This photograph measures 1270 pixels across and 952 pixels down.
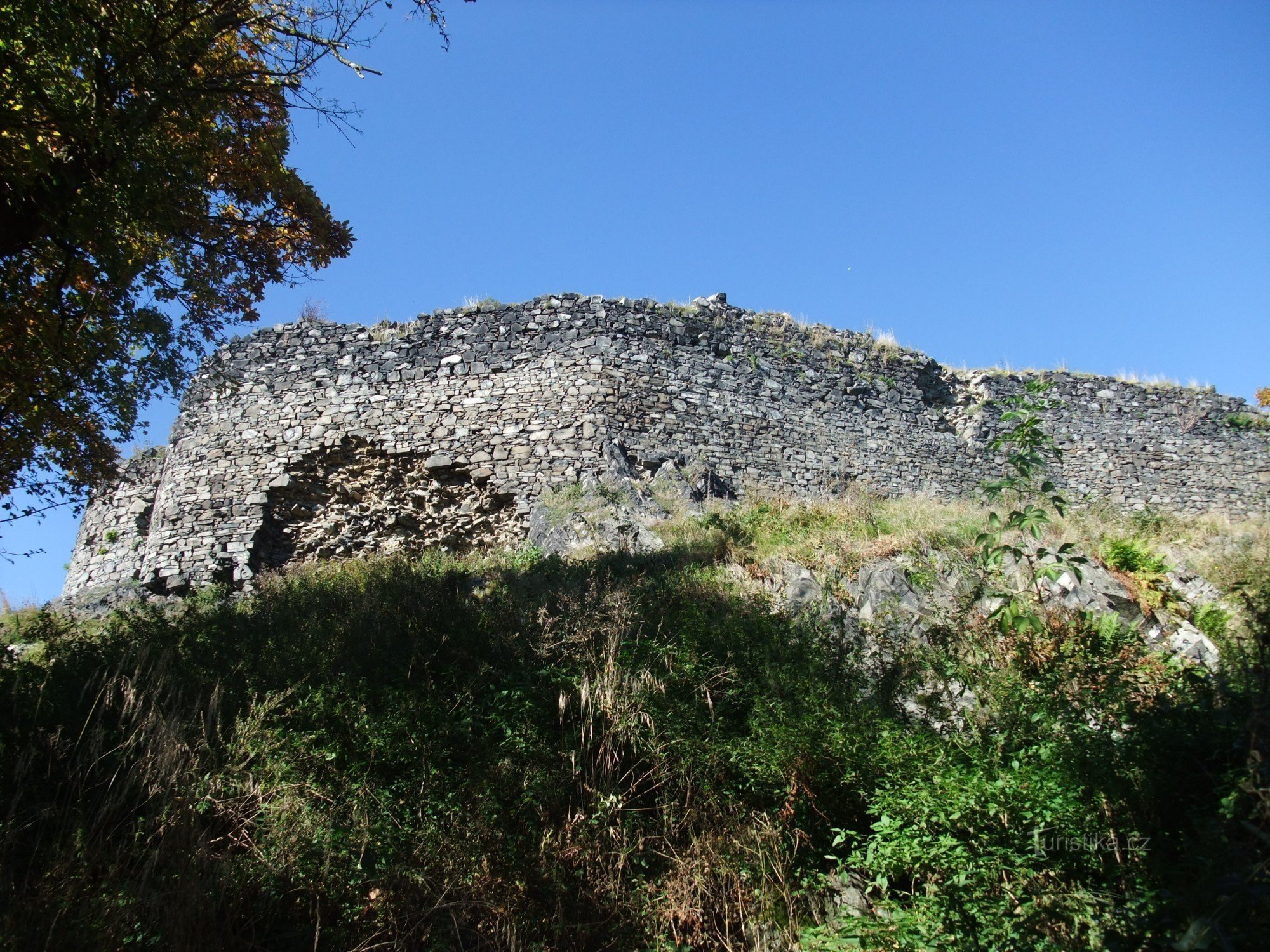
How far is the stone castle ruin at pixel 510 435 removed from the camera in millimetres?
12086

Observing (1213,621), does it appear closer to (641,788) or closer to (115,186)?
(641,788)

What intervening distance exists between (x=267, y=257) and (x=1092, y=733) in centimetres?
824

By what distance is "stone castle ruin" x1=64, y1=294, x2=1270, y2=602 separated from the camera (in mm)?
12086

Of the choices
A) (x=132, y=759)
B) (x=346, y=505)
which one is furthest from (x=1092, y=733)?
(x=346, y=505)

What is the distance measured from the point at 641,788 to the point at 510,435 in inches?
337

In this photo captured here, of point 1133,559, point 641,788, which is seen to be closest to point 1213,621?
point 1133,559

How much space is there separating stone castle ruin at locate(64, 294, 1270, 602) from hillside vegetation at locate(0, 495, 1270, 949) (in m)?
5.96

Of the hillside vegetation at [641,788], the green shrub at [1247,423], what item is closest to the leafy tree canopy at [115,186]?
the hillside vegetation at [641,788]

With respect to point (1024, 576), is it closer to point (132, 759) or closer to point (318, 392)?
point (132, 759)

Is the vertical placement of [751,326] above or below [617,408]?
above

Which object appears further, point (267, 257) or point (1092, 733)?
point (267, 257)

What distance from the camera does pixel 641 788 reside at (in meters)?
4.65

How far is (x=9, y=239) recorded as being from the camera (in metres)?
5.40

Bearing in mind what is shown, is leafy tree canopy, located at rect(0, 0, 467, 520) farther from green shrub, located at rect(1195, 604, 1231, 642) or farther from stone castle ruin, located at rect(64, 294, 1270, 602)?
green shrub, located at rect(1195, 604, 1231, 642)
